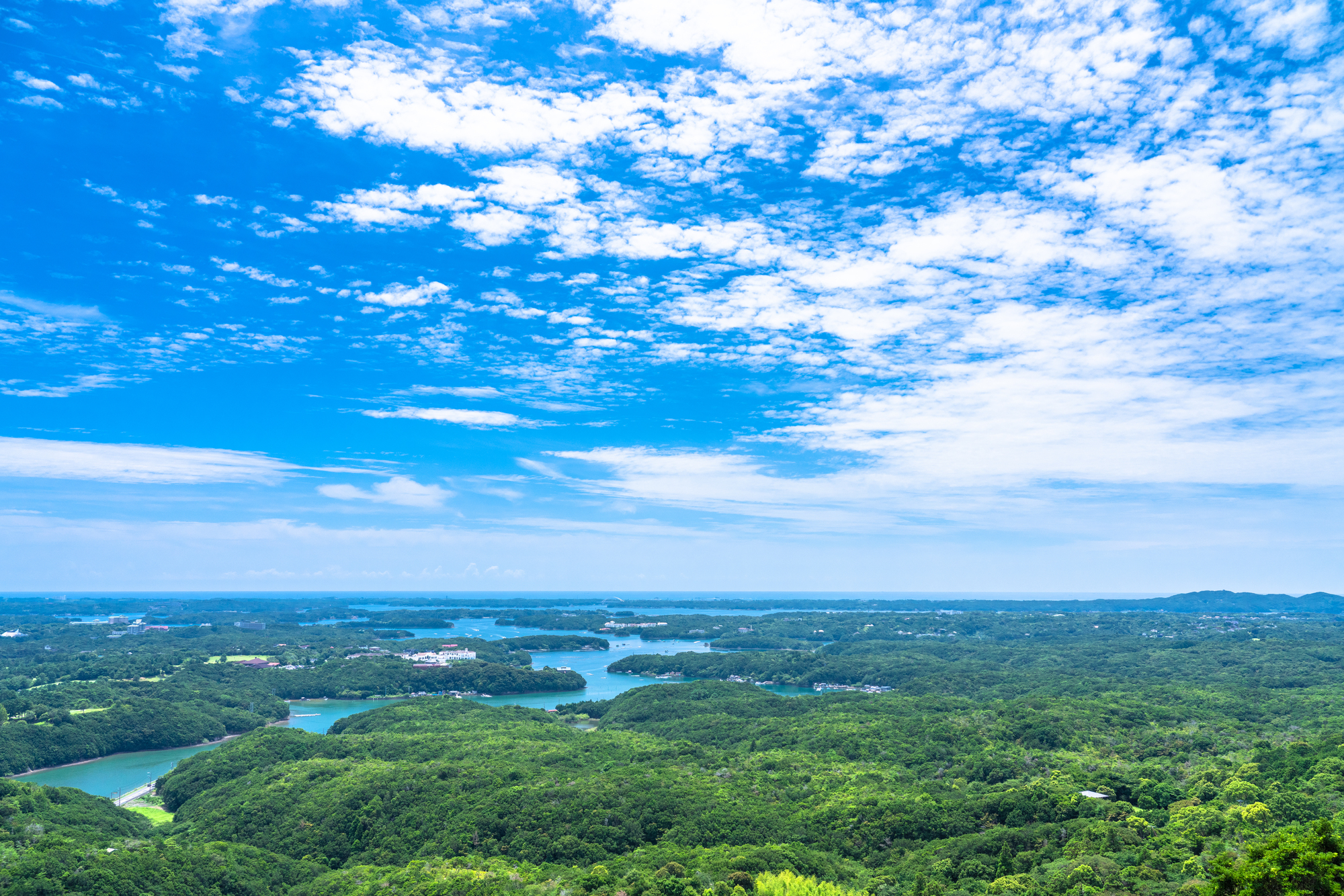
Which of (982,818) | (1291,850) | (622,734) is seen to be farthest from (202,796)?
(1291,850)

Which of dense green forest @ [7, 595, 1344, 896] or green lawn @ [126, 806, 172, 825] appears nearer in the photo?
dense green forest @ [7, 595, 1344, 896]

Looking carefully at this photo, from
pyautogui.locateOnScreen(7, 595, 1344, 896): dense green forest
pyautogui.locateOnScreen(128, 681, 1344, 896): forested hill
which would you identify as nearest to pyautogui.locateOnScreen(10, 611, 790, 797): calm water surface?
pyautogui.locateOnScreen(7, 595, 1344, 896): dense green forest

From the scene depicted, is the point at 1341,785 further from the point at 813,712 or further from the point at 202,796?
the point at 202,796

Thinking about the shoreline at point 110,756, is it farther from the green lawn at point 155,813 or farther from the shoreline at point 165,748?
the green lawn at point 155,813

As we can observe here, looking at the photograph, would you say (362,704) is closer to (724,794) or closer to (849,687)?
(849,687)

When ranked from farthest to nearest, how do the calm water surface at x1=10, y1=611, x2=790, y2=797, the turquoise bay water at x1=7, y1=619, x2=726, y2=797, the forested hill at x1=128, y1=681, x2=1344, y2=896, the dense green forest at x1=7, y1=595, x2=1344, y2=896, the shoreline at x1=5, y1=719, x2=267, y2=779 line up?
the shoreline at x1=5, y1=719, x2=267, y2=779
the calm water surface at x1=10, y1=611, x2=790, y2=797
the turquoise bay water at x1=7, y1=619, x2=726, y2=797
the forested hill at x1=128, y1=681, x2=1344, y2=896
the dense green forest at x1=7, y1=595, x2=1344, y2=896

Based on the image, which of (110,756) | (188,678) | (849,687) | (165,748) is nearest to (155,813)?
(110,756)

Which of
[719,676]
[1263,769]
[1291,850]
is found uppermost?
[1291,850]

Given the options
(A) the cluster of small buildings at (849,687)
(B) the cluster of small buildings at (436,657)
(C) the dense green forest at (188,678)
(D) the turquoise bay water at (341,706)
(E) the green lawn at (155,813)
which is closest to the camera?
(E) the green lawn at (155,813)

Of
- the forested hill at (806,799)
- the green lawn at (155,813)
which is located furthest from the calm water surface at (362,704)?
the forested hill at (806,799)

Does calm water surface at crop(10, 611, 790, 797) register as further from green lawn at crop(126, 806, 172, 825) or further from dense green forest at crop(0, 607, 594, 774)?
green lawn at crop(126, 806, 172, 825)

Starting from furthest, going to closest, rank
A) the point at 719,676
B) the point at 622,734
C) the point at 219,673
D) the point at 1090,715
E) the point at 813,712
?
the point at 719,676, the point at 219,673, the point at 813,712, the point at 622,734, the point at 1090,715
